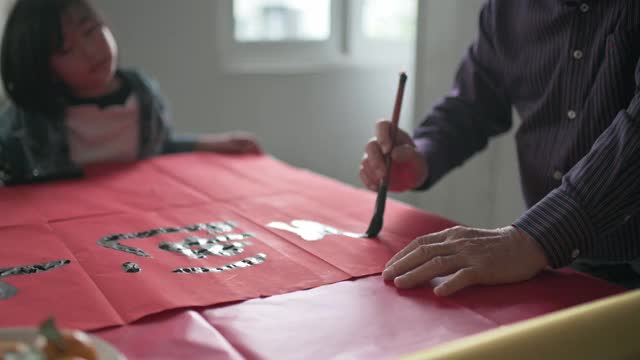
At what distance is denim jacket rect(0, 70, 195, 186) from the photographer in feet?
4.46

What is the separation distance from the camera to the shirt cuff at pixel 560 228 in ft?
2.61

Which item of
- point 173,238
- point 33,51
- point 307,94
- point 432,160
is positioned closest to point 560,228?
point 432,160

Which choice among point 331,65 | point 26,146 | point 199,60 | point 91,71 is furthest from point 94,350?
point 331,65

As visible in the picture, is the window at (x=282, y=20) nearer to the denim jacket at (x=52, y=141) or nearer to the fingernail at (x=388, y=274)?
the denim jacket at (x=52, y=141)

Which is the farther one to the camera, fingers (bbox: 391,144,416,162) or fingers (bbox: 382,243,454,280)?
fingers (bbox: 391,144,416,162)

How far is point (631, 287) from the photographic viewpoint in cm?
102

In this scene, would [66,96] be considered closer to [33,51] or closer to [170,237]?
[33,51]

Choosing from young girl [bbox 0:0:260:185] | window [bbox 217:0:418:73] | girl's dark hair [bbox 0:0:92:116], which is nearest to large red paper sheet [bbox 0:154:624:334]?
young girl [bbox 0:0:260:185]

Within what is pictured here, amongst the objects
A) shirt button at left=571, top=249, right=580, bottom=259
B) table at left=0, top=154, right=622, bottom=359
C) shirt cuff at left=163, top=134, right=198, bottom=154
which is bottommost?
shirt cuff at left=163, top=134, right=198, bottom=154

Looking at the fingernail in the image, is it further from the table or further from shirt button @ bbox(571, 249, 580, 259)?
shirt button @ bbox(571, 249, 580, 259)

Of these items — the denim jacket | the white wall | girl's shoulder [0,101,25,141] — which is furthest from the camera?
the white wall

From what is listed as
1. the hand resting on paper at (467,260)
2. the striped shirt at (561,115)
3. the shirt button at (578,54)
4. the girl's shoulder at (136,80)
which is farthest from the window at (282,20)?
the hand resting on paper at (467,260)

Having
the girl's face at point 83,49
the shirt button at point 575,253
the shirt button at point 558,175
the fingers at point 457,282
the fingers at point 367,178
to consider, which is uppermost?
→ the girl's face at point 83,49

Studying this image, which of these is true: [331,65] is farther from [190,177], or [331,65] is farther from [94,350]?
[94,350]
